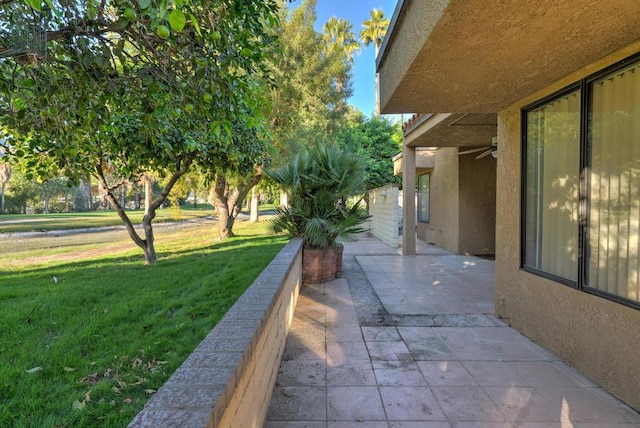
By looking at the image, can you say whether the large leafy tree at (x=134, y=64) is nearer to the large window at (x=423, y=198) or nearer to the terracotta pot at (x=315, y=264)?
the terracotta pot at (x=315, y=264)

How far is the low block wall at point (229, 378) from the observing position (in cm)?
117

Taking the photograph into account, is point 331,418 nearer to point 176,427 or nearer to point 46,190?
point 176,427

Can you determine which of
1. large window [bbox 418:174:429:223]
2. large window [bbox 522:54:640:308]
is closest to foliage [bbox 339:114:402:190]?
large window [bbox 418:174:429:223]

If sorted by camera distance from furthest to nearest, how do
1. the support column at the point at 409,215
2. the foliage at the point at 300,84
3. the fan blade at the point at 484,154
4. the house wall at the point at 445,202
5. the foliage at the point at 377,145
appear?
the foliage at the point at 377,145 < the foliage at the point at 300,84 < the house wall at the point at 445,202 < the support column at the point at 409,215 < the fan blade at the point at 484,154

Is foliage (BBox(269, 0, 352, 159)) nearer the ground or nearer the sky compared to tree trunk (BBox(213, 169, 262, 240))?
nearer the sky

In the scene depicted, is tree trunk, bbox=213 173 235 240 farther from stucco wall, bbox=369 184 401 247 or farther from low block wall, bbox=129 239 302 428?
low block wall, bbox=129 239 302 428

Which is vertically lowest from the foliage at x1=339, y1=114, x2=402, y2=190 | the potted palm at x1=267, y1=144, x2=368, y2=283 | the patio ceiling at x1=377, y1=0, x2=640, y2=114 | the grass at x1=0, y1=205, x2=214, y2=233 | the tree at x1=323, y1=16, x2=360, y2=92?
the grass at x1=0, y1=205, x2=214, y2=233

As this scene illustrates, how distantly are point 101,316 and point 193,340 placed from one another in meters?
1.79

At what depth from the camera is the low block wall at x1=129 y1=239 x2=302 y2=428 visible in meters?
1.17

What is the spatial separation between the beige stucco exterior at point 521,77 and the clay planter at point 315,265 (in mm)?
3145

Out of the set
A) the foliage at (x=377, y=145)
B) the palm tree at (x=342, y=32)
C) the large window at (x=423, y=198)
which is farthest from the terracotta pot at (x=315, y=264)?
the palm tree at (x=342, y=32)

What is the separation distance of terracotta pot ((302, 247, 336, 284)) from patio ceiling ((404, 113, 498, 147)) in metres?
3.36

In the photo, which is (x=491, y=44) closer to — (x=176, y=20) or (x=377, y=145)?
(x=176, y=20)

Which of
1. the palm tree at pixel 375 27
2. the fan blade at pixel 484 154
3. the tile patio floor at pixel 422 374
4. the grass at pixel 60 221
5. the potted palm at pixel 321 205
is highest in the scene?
the palm tree at pixel 375 27
